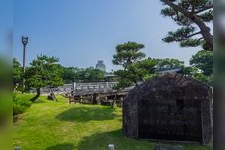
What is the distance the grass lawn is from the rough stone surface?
0.44m

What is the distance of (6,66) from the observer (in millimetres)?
1142

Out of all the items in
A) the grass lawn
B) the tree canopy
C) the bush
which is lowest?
the grass lawn

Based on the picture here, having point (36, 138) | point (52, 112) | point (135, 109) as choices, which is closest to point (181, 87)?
point (135, 109)

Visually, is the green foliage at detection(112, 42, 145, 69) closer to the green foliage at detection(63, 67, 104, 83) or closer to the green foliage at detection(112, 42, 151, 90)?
the green foliage at detection(112, 42, 151, 90)

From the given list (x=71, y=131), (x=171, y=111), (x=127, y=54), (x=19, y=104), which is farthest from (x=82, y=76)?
(x=171, y=111)

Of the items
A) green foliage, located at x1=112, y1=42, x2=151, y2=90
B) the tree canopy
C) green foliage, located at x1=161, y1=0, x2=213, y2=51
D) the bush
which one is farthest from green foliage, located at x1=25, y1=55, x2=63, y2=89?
green foliage, located at x1=161, y1=0, x2=213, y2=51

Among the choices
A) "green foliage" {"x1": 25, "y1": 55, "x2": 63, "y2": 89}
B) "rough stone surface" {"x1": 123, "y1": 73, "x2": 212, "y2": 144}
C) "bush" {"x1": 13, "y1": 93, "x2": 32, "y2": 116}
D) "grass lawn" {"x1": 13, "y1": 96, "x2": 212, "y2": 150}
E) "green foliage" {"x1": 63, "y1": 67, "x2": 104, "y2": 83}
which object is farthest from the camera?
"green foliage" {"x1": 63, "y1": 67, "x2": 104, "y2": 83}

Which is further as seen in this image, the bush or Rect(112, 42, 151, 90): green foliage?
Rect(112, 42, 151, 90): green foliage

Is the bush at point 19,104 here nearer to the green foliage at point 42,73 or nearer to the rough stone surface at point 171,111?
the green foliage at point 42,73

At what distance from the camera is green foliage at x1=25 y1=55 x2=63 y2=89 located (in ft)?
52.7

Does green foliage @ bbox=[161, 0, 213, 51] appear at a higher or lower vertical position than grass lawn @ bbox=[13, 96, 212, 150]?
higher

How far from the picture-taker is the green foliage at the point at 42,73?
1606cm

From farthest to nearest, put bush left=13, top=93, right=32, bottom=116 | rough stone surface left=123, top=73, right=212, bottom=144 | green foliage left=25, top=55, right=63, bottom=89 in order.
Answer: green foliage left=25, top=55, right=63, bottom=89 → bush left=13, top=93, right=32, bottom=116 → rough stone surface left=123, top=73, right=212, bottom=144

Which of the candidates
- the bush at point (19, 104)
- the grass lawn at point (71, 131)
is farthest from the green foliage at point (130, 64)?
the bush at point (19, 104)
